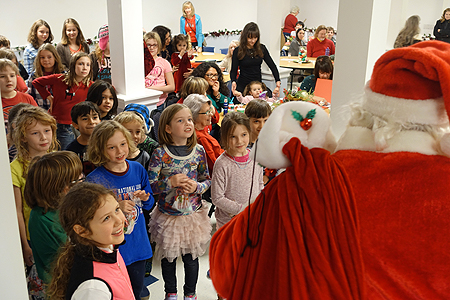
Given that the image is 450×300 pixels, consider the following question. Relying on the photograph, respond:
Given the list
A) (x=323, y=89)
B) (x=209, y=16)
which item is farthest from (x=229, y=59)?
(x=209, y=16)

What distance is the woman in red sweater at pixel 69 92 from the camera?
356 cm

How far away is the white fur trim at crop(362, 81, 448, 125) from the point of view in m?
0.95

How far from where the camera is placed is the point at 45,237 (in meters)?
1.83

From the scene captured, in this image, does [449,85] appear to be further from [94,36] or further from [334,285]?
[94,36]

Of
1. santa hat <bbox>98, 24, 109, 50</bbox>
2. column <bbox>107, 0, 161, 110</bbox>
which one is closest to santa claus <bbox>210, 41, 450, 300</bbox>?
column <bbox>107, 0, 161, 110</bbox>

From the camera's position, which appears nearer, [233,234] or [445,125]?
[445,125]

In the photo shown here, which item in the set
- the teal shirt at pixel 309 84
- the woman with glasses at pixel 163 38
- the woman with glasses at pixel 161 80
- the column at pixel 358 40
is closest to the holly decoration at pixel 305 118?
the column at pixel 358 40

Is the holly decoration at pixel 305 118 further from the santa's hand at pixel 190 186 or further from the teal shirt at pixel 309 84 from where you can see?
the teal shirt at pixel 309 84

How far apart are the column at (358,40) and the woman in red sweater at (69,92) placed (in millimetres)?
2129

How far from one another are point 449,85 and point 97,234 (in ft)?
4.10

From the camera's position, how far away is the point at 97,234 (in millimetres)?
1548

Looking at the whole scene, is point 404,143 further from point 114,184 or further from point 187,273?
point 187,273

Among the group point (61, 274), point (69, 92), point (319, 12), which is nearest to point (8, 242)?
point (61, 274)

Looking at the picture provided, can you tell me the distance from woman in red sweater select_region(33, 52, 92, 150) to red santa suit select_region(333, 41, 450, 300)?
121 inches
